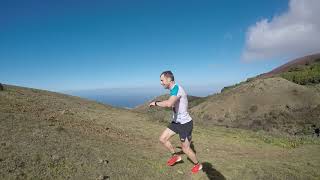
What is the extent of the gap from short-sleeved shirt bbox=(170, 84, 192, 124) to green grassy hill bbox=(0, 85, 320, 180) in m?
2.18

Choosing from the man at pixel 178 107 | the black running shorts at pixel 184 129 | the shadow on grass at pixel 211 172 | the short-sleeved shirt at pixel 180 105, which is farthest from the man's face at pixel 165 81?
the shadow on grass at pixel 211 172

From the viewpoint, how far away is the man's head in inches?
428

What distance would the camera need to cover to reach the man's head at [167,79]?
428 inches

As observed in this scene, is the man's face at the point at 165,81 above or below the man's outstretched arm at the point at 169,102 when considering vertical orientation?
above

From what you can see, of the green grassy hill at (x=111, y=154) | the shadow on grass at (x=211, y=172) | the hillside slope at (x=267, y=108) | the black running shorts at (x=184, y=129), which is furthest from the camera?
the hillside slope at (x=267, y=108)

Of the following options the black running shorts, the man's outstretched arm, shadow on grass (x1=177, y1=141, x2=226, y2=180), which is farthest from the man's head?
shadow on grass (x1=177, y1=141, x2=226, y2=180)

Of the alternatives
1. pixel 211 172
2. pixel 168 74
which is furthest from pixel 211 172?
pixel 168 74

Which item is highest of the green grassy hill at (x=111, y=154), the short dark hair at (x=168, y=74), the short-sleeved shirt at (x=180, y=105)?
the short dark hair at (x=168, y=74)

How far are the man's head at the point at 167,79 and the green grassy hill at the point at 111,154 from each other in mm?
3254

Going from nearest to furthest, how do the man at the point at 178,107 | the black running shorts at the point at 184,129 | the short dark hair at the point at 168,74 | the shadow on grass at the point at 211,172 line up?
the man at the point at 178,107 < the short dark hair at the point at 168,74 < the black running shorts at the point at 184,129 < the shadow on grass at the point at 211,172

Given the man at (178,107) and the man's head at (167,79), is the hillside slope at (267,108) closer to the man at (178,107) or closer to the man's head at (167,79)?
the man at (178,107)

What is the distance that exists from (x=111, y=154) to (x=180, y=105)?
3.83m

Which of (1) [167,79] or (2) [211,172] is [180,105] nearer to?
(1) [167,79]

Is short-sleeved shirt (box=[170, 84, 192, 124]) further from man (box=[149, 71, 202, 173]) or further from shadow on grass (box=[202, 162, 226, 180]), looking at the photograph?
shadow on grass (box=[202, 162, 226, 180])
